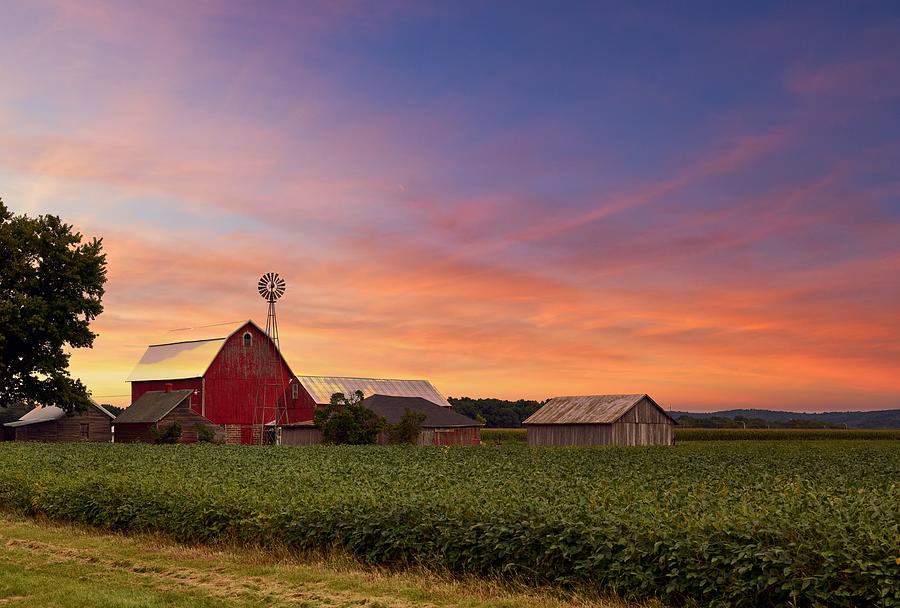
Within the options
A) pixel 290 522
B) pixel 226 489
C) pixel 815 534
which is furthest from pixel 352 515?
pixel 815 534

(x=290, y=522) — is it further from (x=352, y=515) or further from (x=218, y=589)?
(x=218, y=589)

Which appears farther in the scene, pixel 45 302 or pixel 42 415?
pixel 42 415

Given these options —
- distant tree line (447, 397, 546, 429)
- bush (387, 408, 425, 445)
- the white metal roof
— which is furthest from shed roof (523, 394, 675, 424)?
distant tree line (447, 397, 546, 429)

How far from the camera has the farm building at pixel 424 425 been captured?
74.9 metres

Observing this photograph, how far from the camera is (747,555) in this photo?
11719 millimetres

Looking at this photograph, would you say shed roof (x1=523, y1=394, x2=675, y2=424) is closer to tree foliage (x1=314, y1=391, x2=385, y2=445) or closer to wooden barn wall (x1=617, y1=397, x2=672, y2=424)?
wooden barn wall (x1=617, y1=397, x2=672, y2=424)

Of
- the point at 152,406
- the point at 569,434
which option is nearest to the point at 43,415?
the point at 152,406

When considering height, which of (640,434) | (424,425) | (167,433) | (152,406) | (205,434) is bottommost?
(640,434)

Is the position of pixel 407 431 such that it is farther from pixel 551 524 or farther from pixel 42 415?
pixel 551 524

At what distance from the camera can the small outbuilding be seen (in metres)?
78.6

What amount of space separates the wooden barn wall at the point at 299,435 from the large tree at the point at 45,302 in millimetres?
17179

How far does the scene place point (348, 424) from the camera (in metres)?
67.2

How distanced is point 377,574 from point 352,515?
178 cm

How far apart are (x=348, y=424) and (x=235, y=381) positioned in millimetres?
13882
